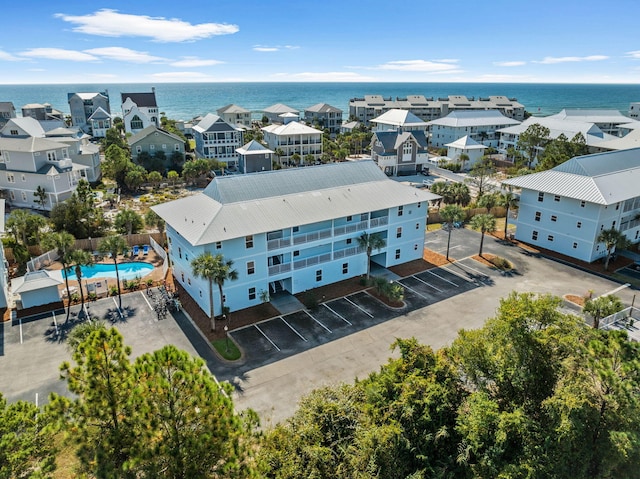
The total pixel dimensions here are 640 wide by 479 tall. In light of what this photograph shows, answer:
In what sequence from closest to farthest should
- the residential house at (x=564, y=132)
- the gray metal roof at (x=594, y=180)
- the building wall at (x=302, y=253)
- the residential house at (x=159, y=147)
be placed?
the building wall at (x=302, y=253) < the gray metal roof at (x=594, y=180) < the residential house at (x=159, y=147) < the residential house at (x=564, y=132)

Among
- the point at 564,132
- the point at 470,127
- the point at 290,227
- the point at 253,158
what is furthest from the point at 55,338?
the point at 564,132

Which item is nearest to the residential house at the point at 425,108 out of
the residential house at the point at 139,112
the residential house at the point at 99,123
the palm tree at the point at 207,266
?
the residential house at the point at 139,112

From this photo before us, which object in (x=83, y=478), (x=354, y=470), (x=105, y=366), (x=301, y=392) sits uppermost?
(x=105, y=366)

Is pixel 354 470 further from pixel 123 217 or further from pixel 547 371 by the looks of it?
pixel 123 217

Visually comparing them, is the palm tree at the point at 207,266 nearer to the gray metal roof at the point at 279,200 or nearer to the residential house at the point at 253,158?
the gray metal roof at the point at 279,200

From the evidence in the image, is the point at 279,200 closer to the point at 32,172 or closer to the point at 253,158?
the point at 253,158

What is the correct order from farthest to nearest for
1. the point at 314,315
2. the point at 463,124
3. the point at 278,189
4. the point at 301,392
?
the point at 463,124, the point at 278,189, the point at 314,315, the point at 301,392

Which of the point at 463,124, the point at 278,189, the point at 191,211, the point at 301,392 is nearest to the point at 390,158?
the point at 463,124
